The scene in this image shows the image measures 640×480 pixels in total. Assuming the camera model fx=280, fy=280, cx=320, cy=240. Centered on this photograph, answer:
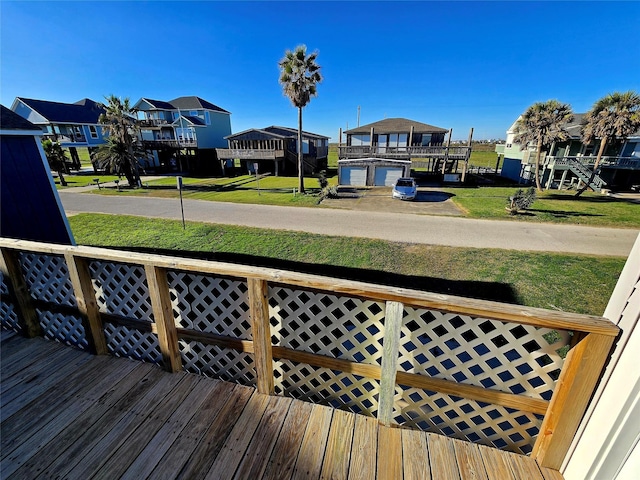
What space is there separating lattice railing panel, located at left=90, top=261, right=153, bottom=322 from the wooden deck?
66cm

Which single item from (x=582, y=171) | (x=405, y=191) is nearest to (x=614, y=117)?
(x=582, y=171)

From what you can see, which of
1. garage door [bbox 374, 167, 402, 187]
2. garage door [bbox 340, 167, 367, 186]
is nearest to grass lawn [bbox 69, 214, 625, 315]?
garage door [bbox 340, 167, 367, 186]

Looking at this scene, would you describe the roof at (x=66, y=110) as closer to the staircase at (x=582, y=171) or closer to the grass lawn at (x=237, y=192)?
the grass lawn at (x=237, y=192)

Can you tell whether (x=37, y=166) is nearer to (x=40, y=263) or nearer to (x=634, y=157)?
(x=40, y=263)

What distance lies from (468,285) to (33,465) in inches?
322

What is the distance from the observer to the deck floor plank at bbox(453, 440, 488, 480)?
6.77 feet

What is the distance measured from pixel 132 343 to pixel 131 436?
1141 millimetres

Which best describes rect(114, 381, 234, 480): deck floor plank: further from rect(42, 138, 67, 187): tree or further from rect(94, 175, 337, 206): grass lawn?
rect(42, 138, 67, 187): tree

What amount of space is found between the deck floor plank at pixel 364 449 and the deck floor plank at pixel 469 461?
0.64m

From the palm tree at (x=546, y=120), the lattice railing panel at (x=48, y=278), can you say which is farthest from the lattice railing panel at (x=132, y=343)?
the palm tree at (x=546, y=120)

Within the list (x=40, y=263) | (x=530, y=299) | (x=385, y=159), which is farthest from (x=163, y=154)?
(x=530, y=299)

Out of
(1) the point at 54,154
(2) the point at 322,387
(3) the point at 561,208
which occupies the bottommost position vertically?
(3) the point at 561,208

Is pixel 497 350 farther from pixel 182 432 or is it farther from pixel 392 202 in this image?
pixel 392 202

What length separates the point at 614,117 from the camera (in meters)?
18.2
